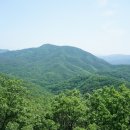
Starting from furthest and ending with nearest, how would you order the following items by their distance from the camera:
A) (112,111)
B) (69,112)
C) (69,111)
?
(69,112) < (69,111) < (112,111)

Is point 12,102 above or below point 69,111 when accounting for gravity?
above

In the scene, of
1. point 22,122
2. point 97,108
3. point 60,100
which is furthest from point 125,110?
point 22,122

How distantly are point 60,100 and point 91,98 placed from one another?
21.0ft

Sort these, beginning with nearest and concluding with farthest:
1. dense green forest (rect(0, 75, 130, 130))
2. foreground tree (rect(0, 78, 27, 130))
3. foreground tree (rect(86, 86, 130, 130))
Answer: foreground tree (rect(86, 86, 130, 130))
dense green forest (rect(0, 75, 130, 130))
foreground tree (rect(0, 78, 27, 130))

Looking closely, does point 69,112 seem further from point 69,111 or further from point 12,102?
Answer: point 12,102

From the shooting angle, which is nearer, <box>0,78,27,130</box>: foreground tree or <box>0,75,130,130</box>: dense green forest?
<box>0,75,130,130</box>: dense green forest

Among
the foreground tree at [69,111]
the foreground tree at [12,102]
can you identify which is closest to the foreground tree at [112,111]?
the foreground tree at [69,111]

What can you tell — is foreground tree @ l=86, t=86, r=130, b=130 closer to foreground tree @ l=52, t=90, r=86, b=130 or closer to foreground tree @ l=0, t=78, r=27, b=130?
foreground tree @ l=52, t=90, r=86, b=130

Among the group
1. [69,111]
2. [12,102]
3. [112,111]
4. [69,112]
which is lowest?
[69,112]

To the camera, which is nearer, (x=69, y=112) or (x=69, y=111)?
(x=69, y=111)

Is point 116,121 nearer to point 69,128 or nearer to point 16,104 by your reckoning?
point 69,128

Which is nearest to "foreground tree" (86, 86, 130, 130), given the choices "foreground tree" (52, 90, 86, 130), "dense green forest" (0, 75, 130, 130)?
"dense green forest" (0, 75, 130, 130)

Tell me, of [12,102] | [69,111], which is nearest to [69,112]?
[69,111]

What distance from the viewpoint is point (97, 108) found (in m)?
57.1
